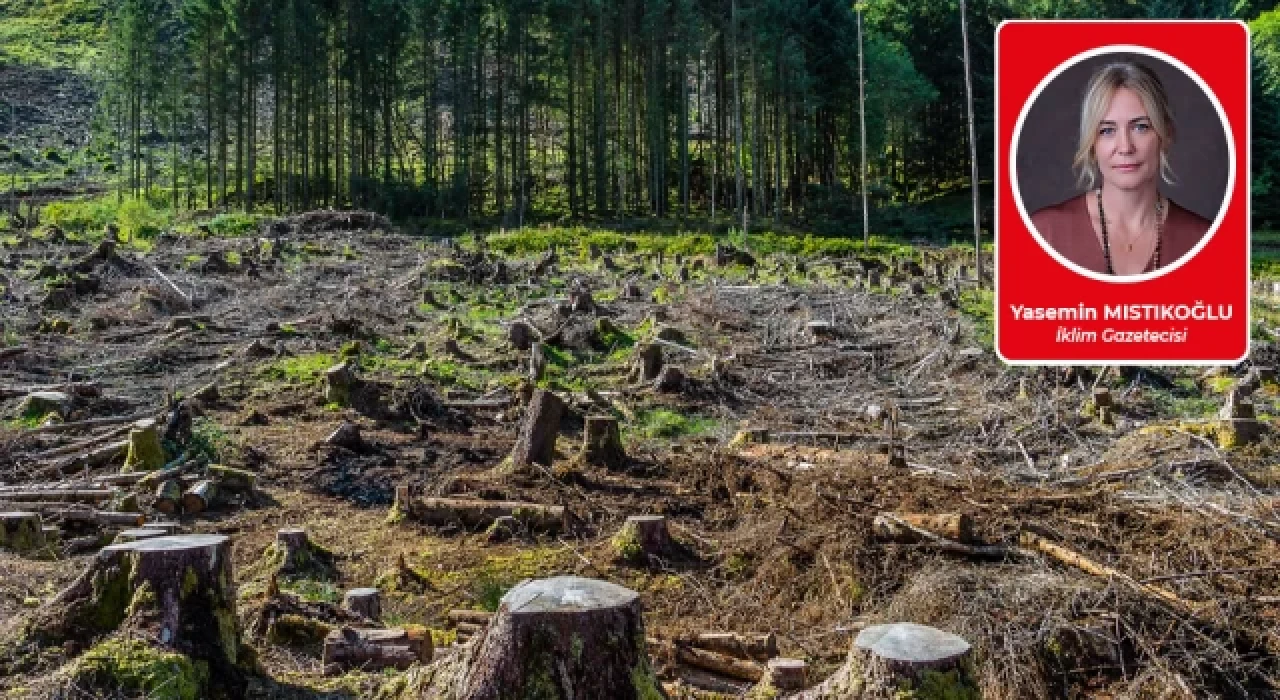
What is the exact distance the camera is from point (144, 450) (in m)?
9.32

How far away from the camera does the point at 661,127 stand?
135ft

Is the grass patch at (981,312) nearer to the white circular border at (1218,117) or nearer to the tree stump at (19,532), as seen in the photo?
the white circular border at (1218,117)

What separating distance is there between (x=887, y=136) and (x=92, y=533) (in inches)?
1811

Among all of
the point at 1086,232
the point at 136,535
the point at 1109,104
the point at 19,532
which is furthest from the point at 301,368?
the point at 1109,104

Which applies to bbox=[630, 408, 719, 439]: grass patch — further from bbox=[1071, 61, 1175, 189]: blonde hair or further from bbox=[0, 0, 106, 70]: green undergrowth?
bbox=[0, 0, 106, 70]: green undergrowth

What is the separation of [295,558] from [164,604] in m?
2.30

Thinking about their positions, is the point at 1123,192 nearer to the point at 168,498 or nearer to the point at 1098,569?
the point at 1098,569

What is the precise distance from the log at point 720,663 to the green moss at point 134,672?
2.30 m

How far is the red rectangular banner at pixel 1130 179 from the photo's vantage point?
5.22 meters

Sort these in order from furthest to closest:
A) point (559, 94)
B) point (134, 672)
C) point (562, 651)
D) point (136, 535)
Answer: point (559, 94) → point (136, 535) → point (134, 672) → point (562, 651)

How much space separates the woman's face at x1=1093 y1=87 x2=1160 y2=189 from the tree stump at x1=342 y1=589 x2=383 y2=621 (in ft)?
14.6

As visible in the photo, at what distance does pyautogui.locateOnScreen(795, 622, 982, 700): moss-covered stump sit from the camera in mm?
3521

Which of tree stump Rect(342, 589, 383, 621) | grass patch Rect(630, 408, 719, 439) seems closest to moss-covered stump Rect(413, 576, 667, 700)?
tree stump Rect(342, 589, 383, 621)

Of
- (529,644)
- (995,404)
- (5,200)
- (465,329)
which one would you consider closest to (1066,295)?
(529,644)
